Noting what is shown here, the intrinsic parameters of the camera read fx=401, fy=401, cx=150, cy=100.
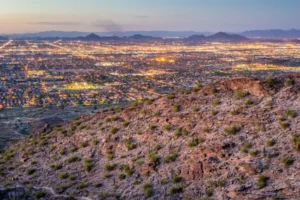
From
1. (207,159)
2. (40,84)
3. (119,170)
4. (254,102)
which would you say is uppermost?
(254,102)

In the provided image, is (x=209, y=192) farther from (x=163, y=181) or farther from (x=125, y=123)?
(x=125, y=123)

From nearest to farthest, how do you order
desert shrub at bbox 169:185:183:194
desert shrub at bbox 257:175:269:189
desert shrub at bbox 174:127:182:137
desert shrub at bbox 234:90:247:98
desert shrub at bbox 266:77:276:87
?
desert shrub at bbox 257:175:269:189 → desert shrub at bbox 169:185:183:194 → desert shrub at bbox 174:127:182:137 → desert shrub at bbox 266:77:276:87 → desert shrub at bbox 234:90:247:98

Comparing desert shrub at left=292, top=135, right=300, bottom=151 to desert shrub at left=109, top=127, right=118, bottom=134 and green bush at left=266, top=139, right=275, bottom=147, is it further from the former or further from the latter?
desert shrub at left=109, top=127, right=118, bottom=134

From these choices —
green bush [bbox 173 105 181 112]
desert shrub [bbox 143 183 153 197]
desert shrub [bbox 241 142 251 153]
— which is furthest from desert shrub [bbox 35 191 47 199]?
desert shrub [bbox 241 142 251 153]

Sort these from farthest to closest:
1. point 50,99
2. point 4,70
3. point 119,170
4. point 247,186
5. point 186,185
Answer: point 4,70 < point 50,99 < point 119,170 < point 186,185 < point 247,186

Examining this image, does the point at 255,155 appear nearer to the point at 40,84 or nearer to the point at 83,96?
the point at 83,96

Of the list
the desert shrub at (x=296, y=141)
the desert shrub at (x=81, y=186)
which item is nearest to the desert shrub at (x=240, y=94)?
the desert shrub at (x=296, y=141)

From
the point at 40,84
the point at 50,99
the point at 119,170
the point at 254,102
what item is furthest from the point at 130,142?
the point at 40,84
